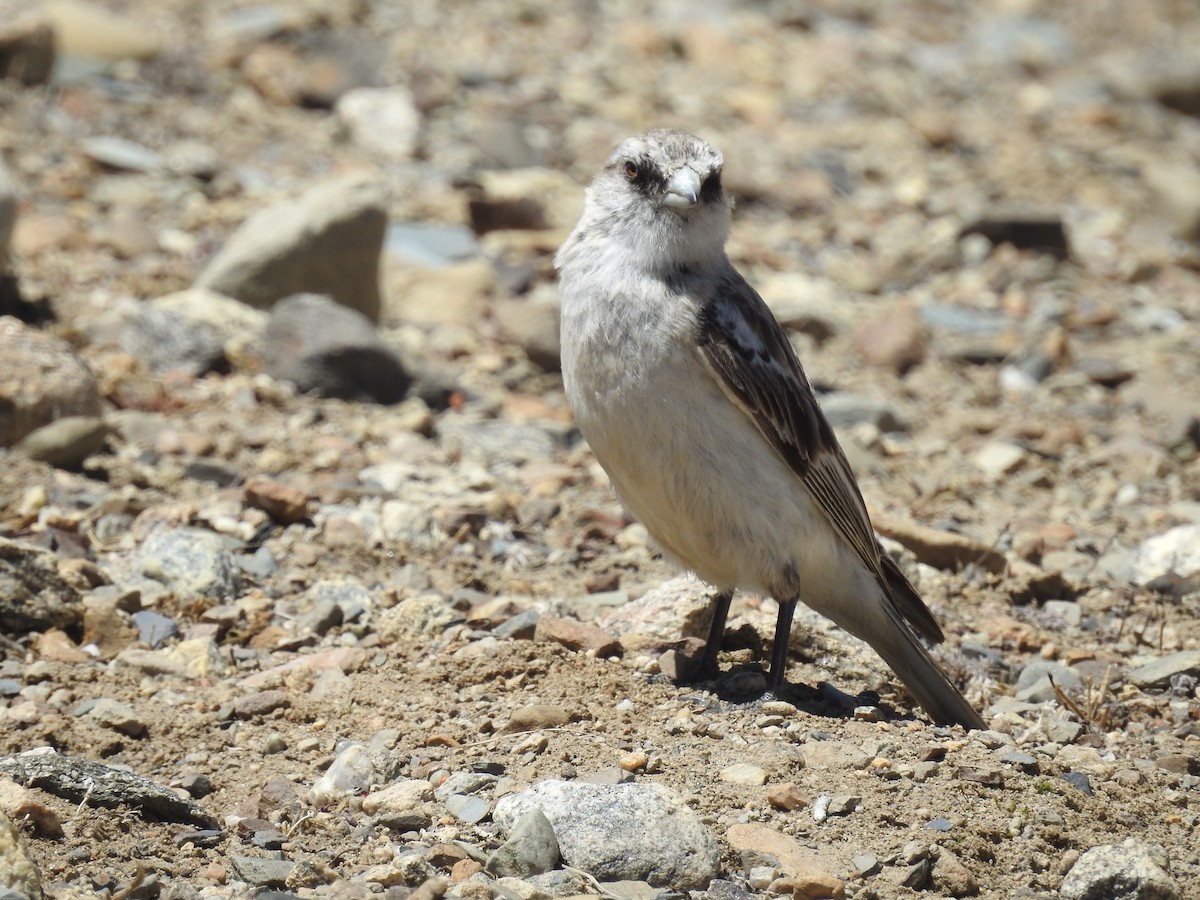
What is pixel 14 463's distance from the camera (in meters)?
7.25

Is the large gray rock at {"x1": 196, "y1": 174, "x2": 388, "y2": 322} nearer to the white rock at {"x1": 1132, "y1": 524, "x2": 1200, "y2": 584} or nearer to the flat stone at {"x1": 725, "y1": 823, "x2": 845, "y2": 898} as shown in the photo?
the white rock at {"x1": 1132, "y1": 524, "x2": 1200, "y2": 584}

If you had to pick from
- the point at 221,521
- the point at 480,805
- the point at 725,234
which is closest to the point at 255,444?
the point at 221,521

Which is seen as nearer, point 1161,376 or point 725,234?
point 725,234

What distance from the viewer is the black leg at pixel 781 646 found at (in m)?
5.76

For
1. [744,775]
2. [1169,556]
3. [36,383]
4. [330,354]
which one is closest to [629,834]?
[744,775]

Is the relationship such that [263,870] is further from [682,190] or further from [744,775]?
[682,190]

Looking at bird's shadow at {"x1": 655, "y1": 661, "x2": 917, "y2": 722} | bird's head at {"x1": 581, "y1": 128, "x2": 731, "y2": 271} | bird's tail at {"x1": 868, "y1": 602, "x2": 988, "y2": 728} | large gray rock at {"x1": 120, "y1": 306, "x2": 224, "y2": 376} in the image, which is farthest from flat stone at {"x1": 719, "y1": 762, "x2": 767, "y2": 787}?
large gray rock at {"x1": 120, "y1": 306, "x2": 224, "y2": 376}

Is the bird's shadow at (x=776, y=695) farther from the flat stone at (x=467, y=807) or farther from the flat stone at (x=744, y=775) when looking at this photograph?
the flat stone at (x=467, y=807)

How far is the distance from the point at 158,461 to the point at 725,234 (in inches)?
132

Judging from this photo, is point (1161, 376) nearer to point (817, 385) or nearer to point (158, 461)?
point (817, 385)

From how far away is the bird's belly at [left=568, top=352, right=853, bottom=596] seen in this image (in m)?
5.55

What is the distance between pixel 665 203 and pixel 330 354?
3.50m

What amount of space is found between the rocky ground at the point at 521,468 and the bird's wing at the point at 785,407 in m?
0.52

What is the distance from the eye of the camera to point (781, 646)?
5.81 meters
